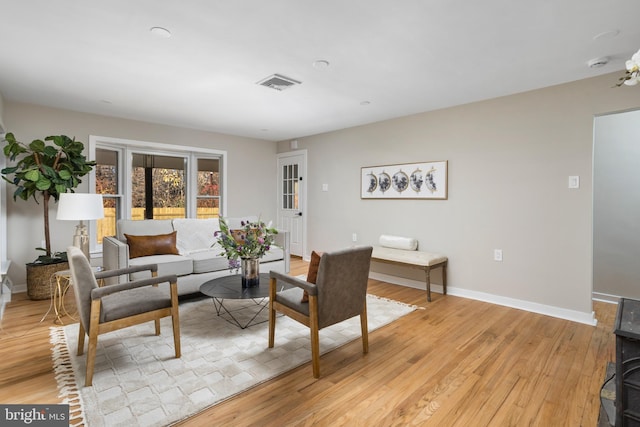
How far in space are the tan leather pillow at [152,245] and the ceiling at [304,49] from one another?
1634mm

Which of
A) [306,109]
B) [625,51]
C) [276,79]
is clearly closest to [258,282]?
[276,79]

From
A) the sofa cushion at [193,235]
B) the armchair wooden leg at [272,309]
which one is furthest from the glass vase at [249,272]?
the sofa cushion at [193,235]

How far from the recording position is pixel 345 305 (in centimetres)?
231

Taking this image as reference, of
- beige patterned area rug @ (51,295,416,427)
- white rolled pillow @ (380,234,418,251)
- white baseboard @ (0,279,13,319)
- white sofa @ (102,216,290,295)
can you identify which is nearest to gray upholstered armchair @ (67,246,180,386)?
beige patterned area rug @ (51,295,416,427)

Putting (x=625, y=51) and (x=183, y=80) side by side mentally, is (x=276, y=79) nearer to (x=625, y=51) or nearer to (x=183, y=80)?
(x=183, y=80)

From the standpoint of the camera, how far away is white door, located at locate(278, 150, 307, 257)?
20.0 feet

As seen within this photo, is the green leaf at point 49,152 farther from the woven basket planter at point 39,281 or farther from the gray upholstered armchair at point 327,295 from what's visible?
the gray upholstered armchair at point 327,295

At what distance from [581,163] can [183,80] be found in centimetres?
400

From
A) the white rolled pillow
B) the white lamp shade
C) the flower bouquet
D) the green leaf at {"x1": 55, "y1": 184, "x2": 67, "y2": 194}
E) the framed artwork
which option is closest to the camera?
the flower bouquet

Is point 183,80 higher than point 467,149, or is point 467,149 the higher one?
point 183,80

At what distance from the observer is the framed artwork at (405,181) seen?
4184mm

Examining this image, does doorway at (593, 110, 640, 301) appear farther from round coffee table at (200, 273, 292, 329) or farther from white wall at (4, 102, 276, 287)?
white wall at (4, 102, 276, 287)

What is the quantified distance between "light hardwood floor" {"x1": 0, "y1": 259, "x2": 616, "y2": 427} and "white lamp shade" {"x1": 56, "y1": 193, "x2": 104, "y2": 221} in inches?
40.4

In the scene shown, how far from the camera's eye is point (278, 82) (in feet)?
10.6
